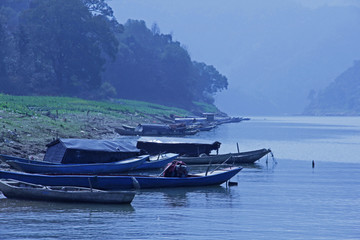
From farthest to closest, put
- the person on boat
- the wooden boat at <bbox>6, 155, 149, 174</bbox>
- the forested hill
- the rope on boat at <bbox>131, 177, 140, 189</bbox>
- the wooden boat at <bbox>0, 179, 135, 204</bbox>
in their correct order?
the forested hill
the wooden boat at <bbox>6, 155, 149, 174</bbox>
the person on boat
the rope on boat at <bbox>131, 177, 140, 189</bbox>
the wooden boat at <bbox>0, 179, 135, 204</bbox>

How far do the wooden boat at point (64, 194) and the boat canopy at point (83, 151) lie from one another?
849cm

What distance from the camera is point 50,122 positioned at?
58.7 meters

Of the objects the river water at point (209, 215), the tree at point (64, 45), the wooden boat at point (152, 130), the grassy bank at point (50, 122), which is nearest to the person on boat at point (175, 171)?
the river water at point (209, 215)

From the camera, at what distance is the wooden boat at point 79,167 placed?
3438 centimetres

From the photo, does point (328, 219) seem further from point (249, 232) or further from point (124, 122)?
point (124, 122)

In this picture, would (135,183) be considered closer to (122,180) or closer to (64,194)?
(122,180)

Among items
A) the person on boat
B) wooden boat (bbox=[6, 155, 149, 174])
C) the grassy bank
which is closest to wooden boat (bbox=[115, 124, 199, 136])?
the grassy bank

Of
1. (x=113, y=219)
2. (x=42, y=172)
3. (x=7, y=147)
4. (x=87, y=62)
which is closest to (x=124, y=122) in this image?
(x=87, y=62)

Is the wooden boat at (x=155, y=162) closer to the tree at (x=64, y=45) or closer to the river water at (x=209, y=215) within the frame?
the river water at (x=209, y=215)

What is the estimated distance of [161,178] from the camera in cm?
3281

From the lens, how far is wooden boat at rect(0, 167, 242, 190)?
3053 cm

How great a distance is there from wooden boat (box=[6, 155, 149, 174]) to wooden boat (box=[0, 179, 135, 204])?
18.8 feet

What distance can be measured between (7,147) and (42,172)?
21.4ft

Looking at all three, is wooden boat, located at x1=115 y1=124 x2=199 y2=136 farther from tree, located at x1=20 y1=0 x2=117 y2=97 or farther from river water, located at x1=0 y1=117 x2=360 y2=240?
tree, located at x1=20 y1=0 x2=117 y2=97
